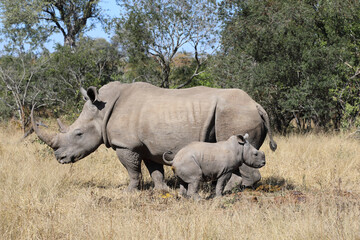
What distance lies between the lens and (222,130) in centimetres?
639

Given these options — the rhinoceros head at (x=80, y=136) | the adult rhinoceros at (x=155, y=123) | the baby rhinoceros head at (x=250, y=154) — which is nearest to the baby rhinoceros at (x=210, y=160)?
the baby rhinoceros head at (x=250, y=154)

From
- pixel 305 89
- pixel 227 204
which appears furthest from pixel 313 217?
pixel 305 89

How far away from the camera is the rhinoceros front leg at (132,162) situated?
6.67m

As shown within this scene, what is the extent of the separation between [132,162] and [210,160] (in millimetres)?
1427

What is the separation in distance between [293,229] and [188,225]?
98 centimetres

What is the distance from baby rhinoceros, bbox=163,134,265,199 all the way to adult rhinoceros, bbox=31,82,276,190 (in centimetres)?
45

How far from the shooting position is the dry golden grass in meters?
4.28

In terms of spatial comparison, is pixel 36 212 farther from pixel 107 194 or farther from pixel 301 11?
pixel 301 11

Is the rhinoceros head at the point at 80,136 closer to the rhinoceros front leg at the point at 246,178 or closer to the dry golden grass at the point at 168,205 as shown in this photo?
the dry golden grass at the point at 168,205

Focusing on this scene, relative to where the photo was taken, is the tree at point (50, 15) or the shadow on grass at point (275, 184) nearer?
the shadow on grass at point (275, 184)

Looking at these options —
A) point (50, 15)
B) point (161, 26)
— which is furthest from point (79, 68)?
point (50, 15)

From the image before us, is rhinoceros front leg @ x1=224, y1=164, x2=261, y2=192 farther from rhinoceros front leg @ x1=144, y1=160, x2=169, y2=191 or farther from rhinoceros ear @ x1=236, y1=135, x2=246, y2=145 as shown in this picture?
rhinoceros front leg @ x1=144, y1=160, x2=169, y2=191

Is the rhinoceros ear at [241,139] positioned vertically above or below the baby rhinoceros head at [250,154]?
above

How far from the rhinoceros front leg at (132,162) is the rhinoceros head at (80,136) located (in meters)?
0.53
